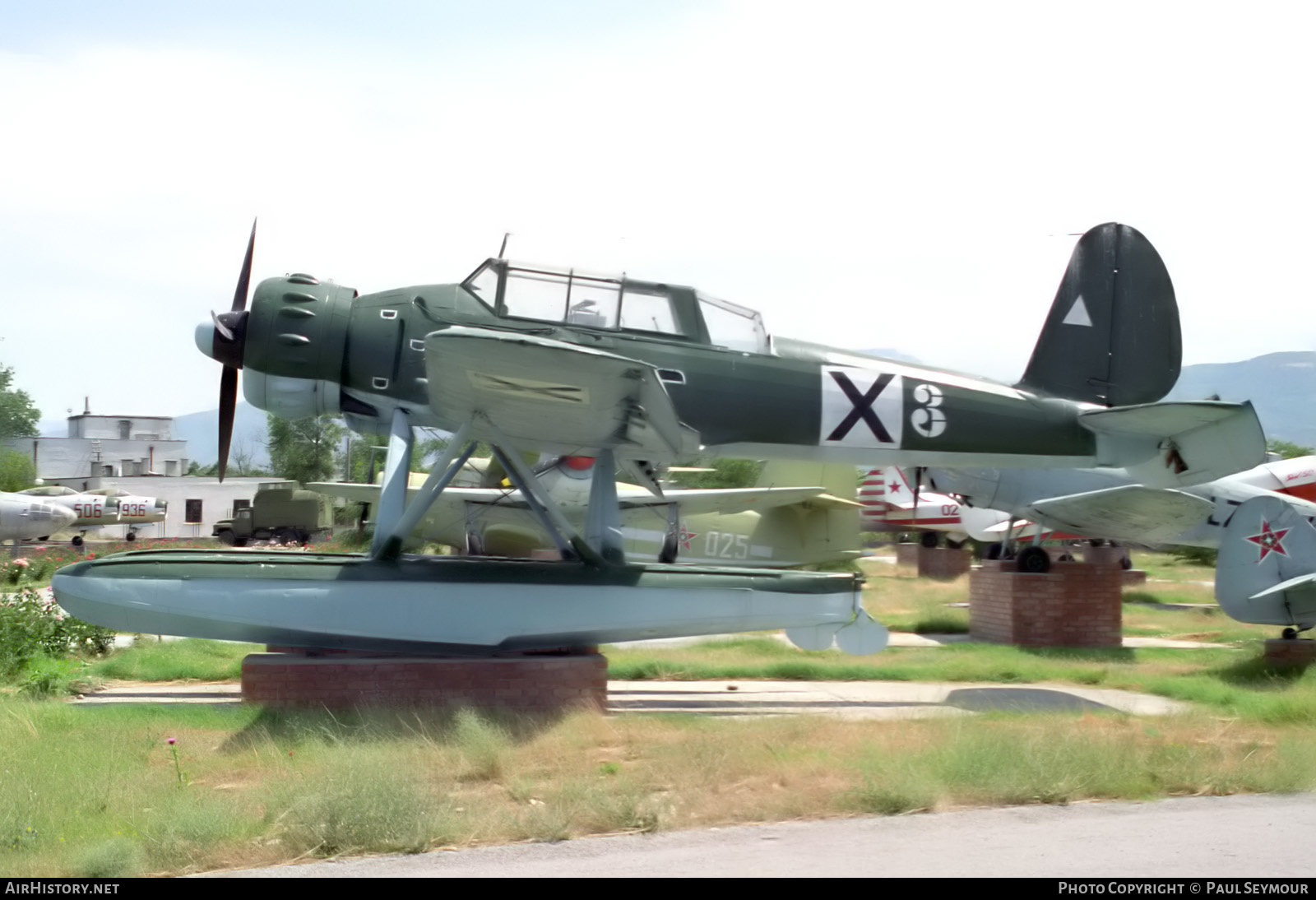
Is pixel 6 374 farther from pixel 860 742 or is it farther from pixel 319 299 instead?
pixel 860 742

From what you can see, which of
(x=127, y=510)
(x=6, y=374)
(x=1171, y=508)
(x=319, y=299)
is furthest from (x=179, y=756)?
(x=6, y=374)

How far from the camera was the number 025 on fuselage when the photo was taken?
9.55 meters

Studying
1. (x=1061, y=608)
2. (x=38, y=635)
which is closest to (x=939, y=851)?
(x=38, y=635)

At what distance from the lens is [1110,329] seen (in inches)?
471

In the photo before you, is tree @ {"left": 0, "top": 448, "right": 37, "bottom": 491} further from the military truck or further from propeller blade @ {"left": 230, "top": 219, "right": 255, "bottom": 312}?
propeller blade @ {"left": 230, "top": 219, "right": 255, "bottom": 312}

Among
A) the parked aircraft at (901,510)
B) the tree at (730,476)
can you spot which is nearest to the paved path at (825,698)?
the parked aircraft at (901,510)

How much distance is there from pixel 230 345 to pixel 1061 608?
37.7 ft

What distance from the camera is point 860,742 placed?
721cm

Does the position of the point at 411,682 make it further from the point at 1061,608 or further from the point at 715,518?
the point at 715,518

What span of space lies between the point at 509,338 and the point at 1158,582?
3022 centimetres

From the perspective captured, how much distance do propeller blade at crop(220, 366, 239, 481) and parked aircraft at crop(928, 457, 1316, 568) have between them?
30.6ft

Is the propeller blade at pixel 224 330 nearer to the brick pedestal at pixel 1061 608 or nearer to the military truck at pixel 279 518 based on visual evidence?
the brick pedestal at pixel 1061 608

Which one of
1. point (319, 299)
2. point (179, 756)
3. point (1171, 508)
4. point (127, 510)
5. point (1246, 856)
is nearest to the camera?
point (1246, 856)

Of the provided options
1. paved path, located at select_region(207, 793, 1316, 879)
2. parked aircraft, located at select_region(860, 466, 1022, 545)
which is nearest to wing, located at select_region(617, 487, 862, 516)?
paved path, located at select_region(207, 793, 1316, 879)
